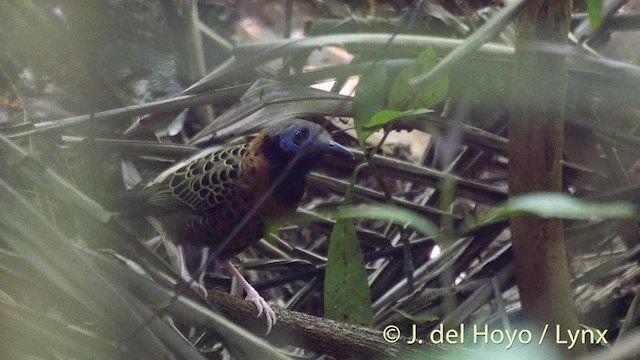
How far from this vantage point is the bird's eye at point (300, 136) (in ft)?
7.97

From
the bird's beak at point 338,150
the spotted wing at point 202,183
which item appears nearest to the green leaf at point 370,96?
the bird's beak at point 338,150

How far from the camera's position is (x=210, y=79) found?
7.35 feet

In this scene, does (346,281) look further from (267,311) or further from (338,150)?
(338,150)

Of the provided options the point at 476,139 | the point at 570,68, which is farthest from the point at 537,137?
the point at 476,139

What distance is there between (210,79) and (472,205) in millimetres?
1195

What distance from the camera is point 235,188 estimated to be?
2.53 metres

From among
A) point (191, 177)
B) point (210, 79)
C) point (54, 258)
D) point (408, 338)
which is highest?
point (210, 79)

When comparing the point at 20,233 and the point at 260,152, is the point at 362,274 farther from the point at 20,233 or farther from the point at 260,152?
the point at 20,233

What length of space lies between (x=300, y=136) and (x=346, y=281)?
50 centimetres

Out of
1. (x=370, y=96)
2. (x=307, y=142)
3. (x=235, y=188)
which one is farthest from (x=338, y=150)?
(x=370, y=96)

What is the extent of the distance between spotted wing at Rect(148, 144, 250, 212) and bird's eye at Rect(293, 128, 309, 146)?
0.19 metres

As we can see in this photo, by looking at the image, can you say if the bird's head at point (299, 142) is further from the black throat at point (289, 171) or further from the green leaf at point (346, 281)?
the green leaf at point (346, 281)

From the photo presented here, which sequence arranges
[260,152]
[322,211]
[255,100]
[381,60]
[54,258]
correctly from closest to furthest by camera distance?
1. [54,258]
2. [381,60]
3. [255,100]
4. [260,152]
5. [322,211]

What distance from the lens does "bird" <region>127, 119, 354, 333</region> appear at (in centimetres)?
244
